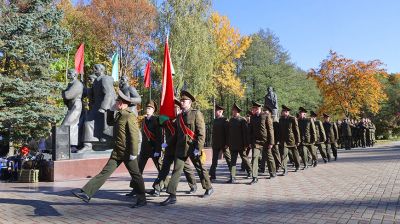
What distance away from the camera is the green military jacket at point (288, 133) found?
11562 mm

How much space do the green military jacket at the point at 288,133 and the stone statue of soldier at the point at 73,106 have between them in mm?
6207

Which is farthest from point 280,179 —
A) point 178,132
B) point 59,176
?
point 59,176

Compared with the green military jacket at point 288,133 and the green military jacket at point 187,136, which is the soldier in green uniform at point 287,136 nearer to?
the green military jacket at point 288,133

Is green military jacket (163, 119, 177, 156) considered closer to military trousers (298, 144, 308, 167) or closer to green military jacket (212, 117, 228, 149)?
green military jacket (212, 117, 228, 149)

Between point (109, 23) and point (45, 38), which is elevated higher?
point (109, 23)

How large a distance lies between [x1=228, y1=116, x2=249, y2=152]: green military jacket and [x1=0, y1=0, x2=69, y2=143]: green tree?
13.3 metres

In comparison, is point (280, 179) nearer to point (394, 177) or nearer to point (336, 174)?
point (336, 174)

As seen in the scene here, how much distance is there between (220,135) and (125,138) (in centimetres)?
448

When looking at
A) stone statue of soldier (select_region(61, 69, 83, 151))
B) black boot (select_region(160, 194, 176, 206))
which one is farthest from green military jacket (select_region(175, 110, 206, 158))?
stone statue of soldier (select_region(61, 69, 83, 151))

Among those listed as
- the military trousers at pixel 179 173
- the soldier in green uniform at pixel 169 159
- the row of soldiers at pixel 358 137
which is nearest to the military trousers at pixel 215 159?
the soldier in green uniform at pixel 169 159

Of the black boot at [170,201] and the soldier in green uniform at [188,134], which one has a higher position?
the soldier in green uniform at [188,134]

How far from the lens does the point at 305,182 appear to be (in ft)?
31.0

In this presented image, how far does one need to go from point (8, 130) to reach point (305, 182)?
1783 centimetres

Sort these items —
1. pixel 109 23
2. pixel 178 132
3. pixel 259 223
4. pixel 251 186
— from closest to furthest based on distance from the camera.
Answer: pixel 259 223
pixel 178 132
pixel 251 186
pixel 109 23
